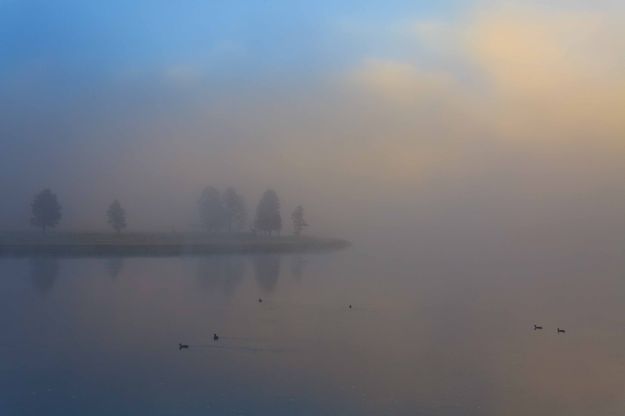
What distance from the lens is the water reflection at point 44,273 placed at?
25.2 feet

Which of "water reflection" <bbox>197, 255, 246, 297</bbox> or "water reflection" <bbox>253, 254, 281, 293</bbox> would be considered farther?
"water reflection" <bbox>253, 254, 281, 293</bbox>

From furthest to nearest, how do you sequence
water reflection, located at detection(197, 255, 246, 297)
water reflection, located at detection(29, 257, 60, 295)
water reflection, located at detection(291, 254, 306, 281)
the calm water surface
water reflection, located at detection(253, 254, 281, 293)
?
water reflection, located at detection(291, 254, 306, 281), water reflection, located at detection(253, 254, 281, 293), water reflection, located at detection(197, 255, 246, 297), water reflection, located at detection(29, 257, 60, 295), the calm water surface

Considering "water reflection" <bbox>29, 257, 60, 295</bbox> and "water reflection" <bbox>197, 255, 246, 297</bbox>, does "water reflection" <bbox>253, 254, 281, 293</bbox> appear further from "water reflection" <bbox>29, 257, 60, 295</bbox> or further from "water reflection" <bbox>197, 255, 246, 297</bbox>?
"water reflection" <bbox>29, 257, 60, 295</bbox>

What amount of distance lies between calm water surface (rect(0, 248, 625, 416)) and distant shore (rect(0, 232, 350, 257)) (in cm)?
27

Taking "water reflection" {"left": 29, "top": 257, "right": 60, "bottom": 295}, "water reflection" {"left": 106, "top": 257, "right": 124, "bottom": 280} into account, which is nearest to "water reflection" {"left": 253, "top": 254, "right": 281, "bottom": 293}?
"water reflection" {"left": 106, "top": 257, "right": 124, "bottom": 280}

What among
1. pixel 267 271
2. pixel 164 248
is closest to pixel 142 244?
pixel 164 248

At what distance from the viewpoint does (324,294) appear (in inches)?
293

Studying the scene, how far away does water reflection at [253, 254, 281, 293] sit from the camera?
8.09 metres

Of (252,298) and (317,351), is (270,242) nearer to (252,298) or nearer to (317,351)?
(252,298)

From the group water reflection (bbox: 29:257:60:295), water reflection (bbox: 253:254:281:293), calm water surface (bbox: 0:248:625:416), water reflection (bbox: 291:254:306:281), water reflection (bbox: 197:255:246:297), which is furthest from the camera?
water reflection (bbox: 291:254:306:281)

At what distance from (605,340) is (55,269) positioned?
652cm

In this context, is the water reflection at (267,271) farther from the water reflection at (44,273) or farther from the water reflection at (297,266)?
the water reflection at (44,273)

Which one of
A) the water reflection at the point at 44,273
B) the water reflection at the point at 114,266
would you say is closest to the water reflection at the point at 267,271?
the water reflection at the point at 114,266

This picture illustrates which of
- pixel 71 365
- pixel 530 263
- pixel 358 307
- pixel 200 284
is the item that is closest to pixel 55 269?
pixel 200 284
